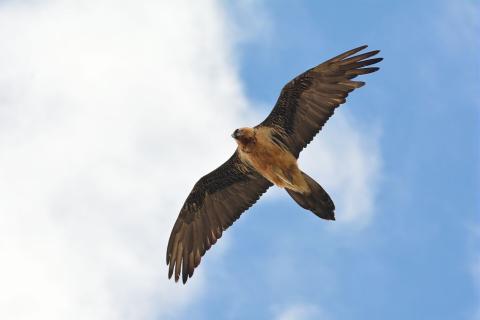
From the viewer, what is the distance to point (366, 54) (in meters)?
19.8

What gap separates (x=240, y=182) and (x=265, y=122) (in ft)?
7.25

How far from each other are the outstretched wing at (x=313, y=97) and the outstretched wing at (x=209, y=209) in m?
1.78

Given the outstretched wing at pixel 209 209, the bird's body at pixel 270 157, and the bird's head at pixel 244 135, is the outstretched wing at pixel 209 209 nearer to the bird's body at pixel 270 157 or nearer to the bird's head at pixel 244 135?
the bird's body at pixel 270 157

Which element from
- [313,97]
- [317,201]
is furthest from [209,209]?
[313,97]

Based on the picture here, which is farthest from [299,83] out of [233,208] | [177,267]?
[177,267]

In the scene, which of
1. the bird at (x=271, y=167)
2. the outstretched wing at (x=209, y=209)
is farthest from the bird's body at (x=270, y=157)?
the outstretched wing at (x=209, y=209)

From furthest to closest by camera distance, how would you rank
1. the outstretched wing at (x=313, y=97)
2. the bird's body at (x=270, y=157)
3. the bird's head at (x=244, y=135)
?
the bird's head at (x=244, y=135) < the bird's body at (x=270, y=157) < the outstretched wing at (x=313, y=97)

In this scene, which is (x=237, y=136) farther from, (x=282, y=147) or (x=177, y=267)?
(x=177, y=267)

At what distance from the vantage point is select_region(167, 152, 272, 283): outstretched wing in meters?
22.7

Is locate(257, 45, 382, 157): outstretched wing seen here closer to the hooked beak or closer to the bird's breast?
the bird's breast

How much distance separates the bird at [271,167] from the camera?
66.5ft

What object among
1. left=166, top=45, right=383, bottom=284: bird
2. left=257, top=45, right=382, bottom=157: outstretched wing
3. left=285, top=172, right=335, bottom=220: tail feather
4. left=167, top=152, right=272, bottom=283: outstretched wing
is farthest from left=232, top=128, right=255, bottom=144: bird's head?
left=285, top=172, right=335, bottom=220: tail feather

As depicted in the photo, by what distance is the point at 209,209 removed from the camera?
2309 centimetres

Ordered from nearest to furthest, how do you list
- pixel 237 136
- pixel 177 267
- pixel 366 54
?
pixel 366 54, pixel 237 136, pixel 177 267
